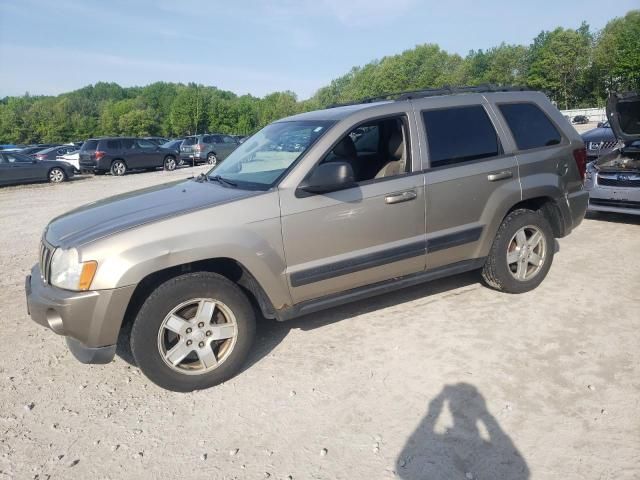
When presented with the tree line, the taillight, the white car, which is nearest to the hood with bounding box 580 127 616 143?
the taillight

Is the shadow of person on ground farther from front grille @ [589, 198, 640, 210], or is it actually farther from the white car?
the white car

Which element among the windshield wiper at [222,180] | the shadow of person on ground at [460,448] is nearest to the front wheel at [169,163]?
the windshield wiper at [222,180]

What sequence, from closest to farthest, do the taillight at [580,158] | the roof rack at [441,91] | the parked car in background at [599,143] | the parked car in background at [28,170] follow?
the roof rack at [441,91] < the taillight at [580,158] < the parked car in background at [599,143] < the parked car in background at [28,170]

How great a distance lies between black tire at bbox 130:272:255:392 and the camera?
123 inches

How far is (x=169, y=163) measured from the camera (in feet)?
76.5

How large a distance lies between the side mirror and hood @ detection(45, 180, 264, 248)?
38 cm

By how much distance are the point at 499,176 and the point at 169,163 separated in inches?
836

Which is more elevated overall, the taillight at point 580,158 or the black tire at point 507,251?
the taillight at point 580,158

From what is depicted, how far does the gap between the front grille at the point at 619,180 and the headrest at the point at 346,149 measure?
515cm

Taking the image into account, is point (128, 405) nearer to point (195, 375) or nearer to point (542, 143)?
point (195, 375)

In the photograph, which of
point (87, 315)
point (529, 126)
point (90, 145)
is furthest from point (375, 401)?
point (90, 145)

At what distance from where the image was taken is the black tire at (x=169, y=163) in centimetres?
2315

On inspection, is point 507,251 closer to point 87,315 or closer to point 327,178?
point 327,178

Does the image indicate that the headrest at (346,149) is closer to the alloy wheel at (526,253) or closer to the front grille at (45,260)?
the alloy wheel at (526,253)
